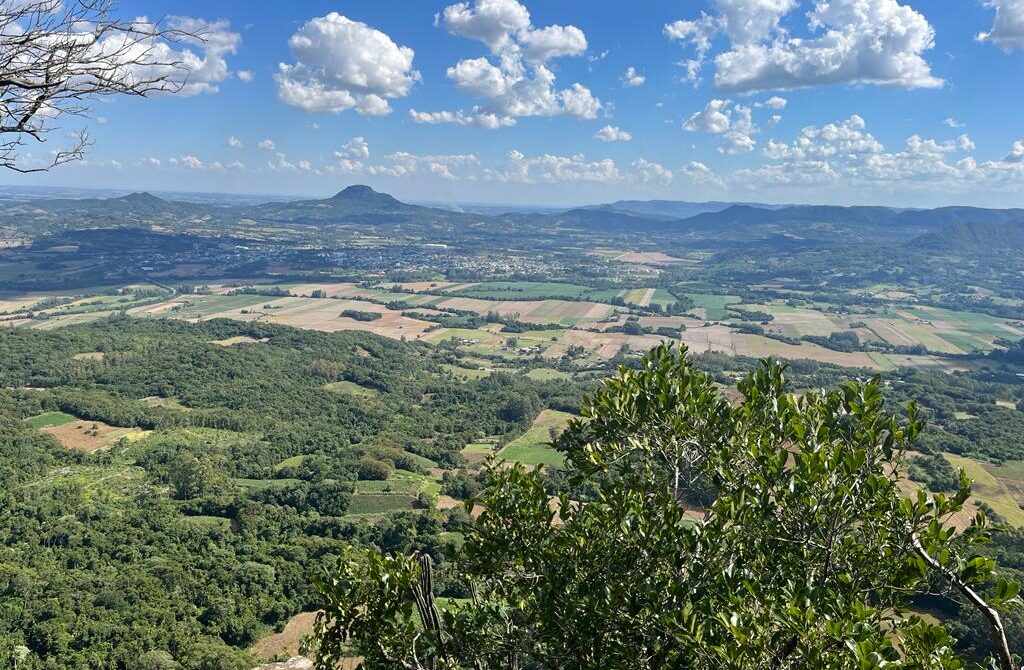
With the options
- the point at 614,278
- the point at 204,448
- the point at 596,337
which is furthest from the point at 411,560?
the point at 614,278

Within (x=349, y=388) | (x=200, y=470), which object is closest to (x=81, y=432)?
(x=200, y=470)

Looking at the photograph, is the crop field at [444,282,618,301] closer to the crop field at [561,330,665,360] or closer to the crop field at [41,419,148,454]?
the crop field at [561,330,665,360]

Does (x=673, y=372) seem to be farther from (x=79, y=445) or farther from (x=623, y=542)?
(x=79, y=445)

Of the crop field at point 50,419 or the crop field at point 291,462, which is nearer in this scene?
the crop field at point 291,462

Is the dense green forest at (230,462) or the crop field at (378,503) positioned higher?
the dense green forest at (230,462)

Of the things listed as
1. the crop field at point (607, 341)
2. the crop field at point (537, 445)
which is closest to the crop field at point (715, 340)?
the crop field at point (607, 341)

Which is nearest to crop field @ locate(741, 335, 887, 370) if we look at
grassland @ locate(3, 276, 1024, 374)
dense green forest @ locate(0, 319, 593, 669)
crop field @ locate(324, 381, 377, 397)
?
grassland @ locate(3, 276, 1024, 374)

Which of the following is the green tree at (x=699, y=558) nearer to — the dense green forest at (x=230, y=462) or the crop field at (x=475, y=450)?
the dense green forest at (x=230, y=462)
